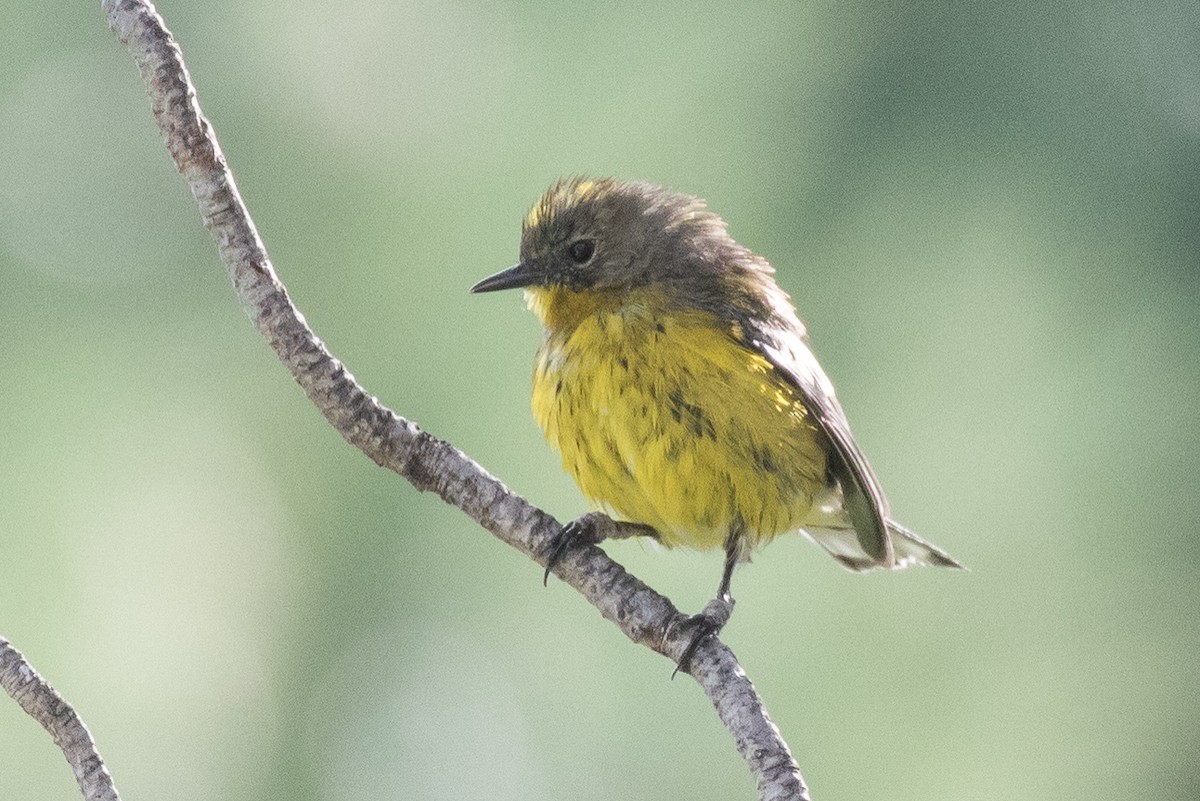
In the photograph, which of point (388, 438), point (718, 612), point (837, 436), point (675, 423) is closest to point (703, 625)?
point (718, 612)

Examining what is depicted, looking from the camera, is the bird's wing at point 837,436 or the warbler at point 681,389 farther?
the bird's wing at point 837,436

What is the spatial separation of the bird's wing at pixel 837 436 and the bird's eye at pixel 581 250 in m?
0.62

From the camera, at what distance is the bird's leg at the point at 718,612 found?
324cm

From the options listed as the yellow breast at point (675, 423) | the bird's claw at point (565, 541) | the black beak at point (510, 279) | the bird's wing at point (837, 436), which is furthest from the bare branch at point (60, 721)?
the bird's wing at point (837, 436)

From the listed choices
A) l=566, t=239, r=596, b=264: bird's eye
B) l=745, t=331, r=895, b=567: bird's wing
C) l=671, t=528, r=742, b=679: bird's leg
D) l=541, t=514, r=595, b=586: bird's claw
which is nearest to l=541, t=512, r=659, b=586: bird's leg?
l=541, t=514, r=595, b=586: bird's claw

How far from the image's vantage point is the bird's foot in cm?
322

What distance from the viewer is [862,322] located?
456 centimetres

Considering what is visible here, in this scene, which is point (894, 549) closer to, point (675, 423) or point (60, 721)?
point (675, 423)

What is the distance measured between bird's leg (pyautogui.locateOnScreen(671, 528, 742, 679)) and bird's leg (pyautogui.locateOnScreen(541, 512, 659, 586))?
260mm

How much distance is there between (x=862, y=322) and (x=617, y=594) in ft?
5.22

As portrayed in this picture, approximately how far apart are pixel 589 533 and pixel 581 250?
107 cm

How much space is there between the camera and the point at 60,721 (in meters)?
2.59

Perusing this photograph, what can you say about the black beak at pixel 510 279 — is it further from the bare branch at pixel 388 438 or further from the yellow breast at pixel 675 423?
the bare branch at pixel 388 438

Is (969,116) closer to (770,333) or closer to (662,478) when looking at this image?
(770,333)
